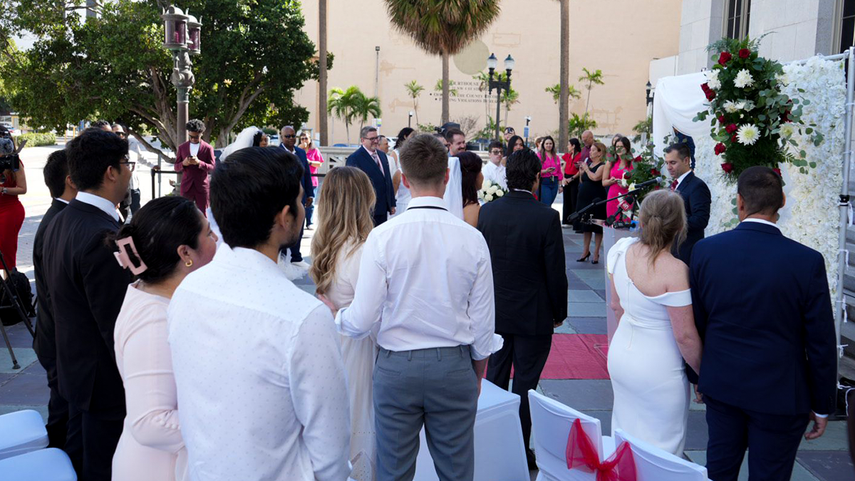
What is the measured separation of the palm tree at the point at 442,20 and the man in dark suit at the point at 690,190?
74.9 feet

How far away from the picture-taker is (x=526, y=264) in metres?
4.02

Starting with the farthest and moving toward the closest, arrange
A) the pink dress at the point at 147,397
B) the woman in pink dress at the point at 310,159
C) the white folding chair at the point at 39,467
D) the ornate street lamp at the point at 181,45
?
1. the woman in pink dress at the point at 310,159
2. the ornate street lamp at the point at 181,45
3. the white folding chair at the point at 39,467
4. the pink dress at the point at 147,397

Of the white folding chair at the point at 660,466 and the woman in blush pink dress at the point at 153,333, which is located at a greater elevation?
the woman in blush pink dress at the point at 153,333

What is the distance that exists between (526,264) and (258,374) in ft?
8.22

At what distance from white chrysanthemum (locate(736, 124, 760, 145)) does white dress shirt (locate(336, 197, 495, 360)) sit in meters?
3.26

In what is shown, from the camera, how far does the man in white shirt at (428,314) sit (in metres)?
2.76

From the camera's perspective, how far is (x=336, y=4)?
211 feet

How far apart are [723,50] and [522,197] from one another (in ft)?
8.53

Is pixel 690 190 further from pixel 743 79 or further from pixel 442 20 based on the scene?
pixel 442 20

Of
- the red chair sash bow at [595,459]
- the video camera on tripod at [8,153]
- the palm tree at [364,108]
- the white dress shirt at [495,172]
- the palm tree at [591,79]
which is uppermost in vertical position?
the palm tree at [591,79]

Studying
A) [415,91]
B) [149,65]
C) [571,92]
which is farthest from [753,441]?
[571,92]

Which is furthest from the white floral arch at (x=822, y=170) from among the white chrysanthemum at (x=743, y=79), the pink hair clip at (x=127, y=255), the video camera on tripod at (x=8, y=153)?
the video camera on tripod at (x=8, y=153)

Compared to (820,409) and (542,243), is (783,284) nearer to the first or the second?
(820,409)

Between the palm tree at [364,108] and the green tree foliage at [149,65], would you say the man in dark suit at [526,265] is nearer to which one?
the green tree foliage at [149,65]
